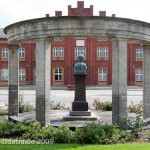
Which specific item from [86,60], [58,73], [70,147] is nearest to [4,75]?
[58,73]

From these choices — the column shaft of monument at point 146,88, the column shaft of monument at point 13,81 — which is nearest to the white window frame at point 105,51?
the column shaft of monument at point 146,88

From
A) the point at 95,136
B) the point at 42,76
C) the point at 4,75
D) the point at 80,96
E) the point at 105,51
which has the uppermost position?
the point at 105,51

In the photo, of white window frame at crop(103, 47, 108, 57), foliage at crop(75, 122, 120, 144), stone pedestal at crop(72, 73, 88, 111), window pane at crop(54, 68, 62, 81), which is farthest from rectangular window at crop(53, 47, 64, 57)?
foliage at crop(75, 122, 120, 144)

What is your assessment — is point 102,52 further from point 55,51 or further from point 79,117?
point 79,117

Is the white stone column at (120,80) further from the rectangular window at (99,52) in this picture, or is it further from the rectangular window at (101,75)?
the rectangular window at (99,52)

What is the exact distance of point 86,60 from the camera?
5575cm

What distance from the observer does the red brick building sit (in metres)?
55.6

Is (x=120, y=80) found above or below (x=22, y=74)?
below

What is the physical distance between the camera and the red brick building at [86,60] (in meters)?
55.6

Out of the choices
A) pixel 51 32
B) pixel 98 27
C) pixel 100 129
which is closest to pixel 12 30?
pixel 51 32

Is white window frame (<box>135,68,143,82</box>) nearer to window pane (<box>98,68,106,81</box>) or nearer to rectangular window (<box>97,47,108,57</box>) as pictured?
window pane (<box>98,68,106,81</box>)

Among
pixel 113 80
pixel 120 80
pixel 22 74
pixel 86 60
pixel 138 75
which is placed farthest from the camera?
pixel 22 74

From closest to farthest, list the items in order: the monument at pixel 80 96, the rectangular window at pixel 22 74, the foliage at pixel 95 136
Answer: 1. the foliage at pixel 95 136
2. the monument at pixel 80 96
3. the rectangular window at pixel 22 74

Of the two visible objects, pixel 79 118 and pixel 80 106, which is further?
pixel 80 106
